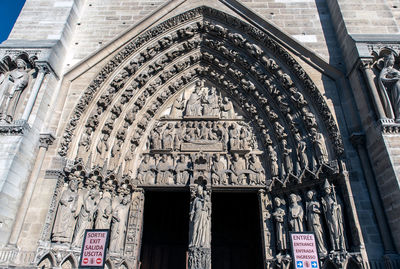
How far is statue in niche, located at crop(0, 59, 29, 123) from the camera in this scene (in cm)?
647

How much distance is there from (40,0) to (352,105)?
356 inches

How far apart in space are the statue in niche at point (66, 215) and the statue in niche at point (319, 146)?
5479mm

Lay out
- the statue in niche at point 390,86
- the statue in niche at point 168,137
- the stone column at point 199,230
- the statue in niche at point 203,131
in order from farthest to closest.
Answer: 1. the statue in niche at point 203,131
2. the statue in niche at point 168,137
3. the stone column at point 199,230
4. the statue in niche at point 390,86

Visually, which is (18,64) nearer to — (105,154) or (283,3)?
(105,154)

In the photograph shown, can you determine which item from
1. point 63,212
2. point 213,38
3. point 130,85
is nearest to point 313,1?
point 213,38

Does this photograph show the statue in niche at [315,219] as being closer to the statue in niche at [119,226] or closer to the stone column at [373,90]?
the stone column at [373,90]

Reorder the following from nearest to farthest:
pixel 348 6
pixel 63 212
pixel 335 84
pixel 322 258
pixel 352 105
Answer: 1. pixel 322 258
2. pixel 63 212
3. pixel 352 105
4. pixel 335 84
5. pixel 348 6

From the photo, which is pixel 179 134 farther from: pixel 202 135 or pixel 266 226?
pixel 266 226

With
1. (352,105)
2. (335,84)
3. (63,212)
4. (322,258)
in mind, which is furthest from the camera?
(335,84)

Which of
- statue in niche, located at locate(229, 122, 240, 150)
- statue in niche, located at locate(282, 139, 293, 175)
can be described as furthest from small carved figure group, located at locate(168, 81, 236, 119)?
statue in niche, located at locate(282, 139, 293, 175)

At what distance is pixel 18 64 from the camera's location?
7.12 metres

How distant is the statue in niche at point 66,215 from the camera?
600 cm

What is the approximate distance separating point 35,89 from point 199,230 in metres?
5.03

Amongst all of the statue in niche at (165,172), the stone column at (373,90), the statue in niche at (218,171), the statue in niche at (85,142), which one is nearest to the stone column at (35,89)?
the statue in niche at (85,142)
